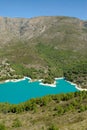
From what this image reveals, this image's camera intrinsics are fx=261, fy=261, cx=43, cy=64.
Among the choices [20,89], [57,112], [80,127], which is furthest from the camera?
[20,89]

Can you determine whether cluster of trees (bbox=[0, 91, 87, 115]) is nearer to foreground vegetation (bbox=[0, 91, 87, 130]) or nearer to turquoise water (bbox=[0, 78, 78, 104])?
foreground vegetation (bbox=[0, 91, 87, 130])

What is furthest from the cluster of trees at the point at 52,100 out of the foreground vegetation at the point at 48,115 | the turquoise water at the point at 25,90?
the turquoise water at the point at 25,90

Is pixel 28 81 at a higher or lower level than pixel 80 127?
lower

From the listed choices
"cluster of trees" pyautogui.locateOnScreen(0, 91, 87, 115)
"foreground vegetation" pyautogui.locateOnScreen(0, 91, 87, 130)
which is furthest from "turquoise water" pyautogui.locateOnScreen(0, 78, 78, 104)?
"foreground vegetation" pyautogui.locateOnScreen(0, 91, 87, 130)

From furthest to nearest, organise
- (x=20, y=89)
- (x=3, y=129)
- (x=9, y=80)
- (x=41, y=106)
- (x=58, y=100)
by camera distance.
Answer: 1. (x=9, y=80)
2. (x=20, y=89)
3. (x=58, y=100)
4. (x=41, y=106)
5. (x=3, y=129)

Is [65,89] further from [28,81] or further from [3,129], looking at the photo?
[3,129]

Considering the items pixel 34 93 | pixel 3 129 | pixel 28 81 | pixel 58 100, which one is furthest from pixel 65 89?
pixel 3 129
